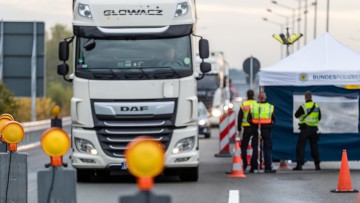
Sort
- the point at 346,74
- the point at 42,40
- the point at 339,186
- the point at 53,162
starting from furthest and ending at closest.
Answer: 1. the point at 42,40
2. the point at 346,74
3. the point at 339,186
4. the point at 53,162

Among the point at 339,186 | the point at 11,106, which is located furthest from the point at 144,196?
the point at 11,106

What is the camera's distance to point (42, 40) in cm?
4350

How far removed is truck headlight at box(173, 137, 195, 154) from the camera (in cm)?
2089

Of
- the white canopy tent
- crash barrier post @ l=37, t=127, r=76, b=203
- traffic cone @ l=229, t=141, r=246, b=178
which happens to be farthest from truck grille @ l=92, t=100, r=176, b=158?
crash barrier post @ l=37, t=127, r=76, b=203

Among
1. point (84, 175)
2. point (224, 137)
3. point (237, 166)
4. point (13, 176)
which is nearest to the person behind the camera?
point (13, 176)

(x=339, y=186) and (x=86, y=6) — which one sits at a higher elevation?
(x=86, y=6)

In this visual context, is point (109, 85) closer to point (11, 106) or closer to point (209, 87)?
point (11, 106)

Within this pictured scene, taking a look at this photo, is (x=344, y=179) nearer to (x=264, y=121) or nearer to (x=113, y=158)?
(x=113, y=158)

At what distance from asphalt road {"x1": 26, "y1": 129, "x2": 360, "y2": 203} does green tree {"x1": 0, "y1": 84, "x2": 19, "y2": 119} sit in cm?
2148

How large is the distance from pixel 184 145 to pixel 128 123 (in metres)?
1.04

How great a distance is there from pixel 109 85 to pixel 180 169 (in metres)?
2.10

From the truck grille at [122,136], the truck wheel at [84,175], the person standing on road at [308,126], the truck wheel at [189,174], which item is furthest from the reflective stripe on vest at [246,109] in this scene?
the truck grille at [122,136]

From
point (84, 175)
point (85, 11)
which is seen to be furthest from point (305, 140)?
point (85, 11)

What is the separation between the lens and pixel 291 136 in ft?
88.3
